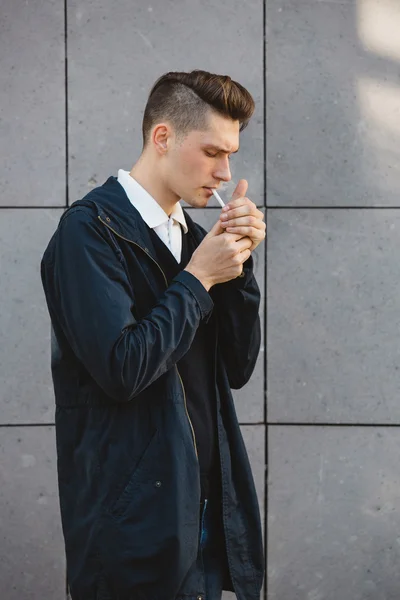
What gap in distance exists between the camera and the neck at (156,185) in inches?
100

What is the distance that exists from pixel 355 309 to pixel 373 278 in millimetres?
167

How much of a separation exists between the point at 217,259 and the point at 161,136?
0.45 metres

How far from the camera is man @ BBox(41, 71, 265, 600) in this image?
7.25ft

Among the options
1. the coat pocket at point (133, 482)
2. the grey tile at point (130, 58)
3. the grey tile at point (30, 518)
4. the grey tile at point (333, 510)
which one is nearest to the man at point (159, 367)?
the coat pocket at point (133, 482)

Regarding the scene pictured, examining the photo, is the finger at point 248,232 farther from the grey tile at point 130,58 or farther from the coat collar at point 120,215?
the grey tile at point 130,58

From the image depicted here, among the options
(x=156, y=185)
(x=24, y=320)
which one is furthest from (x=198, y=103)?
(x=24, y=320)

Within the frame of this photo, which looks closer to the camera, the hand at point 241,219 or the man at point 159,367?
the man at point 159,367

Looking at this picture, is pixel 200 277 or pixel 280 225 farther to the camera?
pixel 280 225

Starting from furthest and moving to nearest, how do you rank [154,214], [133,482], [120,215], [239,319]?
[239,319] < [154,214] < [120,215] < [133,482]

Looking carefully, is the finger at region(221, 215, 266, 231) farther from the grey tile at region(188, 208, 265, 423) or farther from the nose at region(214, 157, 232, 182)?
the grey tile at region(188, 208, 265, 423)

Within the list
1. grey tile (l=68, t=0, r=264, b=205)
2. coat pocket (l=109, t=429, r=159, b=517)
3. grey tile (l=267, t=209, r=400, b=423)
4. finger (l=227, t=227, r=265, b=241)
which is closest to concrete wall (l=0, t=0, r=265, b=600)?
grey tile (l=68, t=0, r=264, b=205)

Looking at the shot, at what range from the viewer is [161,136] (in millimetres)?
2557

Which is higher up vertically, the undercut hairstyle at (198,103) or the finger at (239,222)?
the undercut hairstyle at (198,103)

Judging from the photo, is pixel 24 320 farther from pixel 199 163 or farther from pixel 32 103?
pixel 199 163
